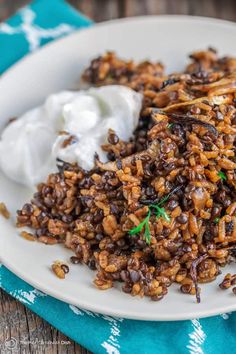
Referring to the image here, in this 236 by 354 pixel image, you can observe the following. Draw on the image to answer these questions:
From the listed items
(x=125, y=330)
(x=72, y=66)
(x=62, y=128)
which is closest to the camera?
(x=125, y=330)

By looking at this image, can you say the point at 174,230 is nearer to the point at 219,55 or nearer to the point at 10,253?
the point at 10,253

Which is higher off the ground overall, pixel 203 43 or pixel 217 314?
pixel 203 43

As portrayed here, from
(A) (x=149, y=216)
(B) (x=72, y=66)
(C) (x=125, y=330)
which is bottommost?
(C) (x=125, y=330)

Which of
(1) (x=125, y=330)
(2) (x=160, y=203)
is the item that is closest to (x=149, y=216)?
(2) (x=160, y=203)

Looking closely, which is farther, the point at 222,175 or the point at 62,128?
the point at 62,128

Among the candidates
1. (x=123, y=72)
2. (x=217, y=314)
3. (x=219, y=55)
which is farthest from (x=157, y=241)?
(x=219, y=55)

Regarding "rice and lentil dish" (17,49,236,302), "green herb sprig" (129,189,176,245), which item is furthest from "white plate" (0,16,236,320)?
"green herb sprig" (129,189,176,245)

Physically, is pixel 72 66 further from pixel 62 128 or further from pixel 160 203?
pixel 160 203

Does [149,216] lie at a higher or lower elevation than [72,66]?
lower
